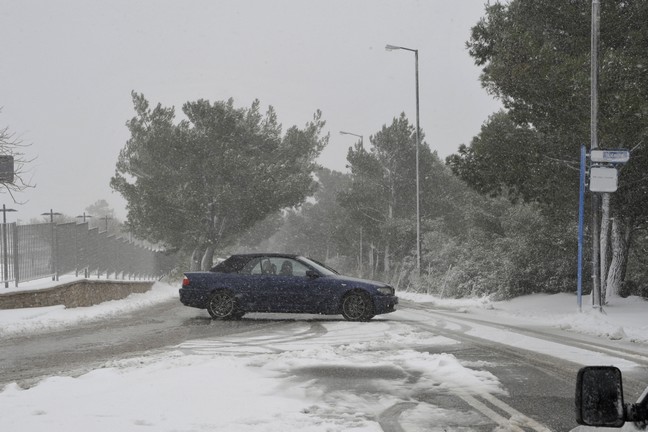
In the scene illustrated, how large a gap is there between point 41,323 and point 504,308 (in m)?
12.9

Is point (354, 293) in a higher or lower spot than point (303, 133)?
lower

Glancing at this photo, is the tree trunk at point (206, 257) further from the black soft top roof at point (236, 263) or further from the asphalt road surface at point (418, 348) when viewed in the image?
the black soft top roof at point (236, 263)

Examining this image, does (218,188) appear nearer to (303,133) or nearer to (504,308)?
(303,133)

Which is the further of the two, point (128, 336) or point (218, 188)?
point (218, 188)

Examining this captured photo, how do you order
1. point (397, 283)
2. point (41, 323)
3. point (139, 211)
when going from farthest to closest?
point (139, 211) → point (397, 283) → point (41, 323)

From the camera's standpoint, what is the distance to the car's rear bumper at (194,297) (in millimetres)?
14258

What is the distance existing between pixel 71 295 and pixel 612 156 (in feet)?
42.4

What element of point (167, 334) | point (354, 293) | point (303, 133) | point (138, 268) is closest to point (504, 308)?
point (354, 293)

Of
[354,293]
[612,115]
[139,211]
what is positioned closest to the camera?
[354,293]

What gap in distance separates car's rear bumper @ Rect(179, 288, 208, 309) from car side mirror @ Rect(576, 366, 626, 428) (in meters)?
12.7

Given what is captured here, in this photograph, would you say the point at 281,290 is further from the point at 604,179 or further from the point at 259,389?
the point at 259,389

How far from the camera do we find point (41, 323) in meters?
13.0

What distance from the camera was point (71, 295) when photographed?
16.7m

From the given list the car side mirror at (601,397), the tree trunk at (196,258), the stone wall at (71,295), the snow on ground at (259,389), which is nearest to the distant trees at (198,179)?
the tree trunk at (196,258)
